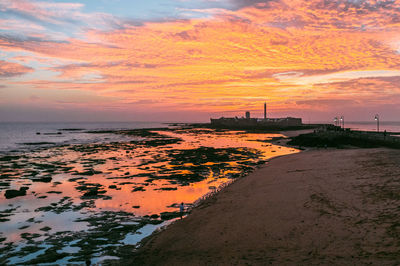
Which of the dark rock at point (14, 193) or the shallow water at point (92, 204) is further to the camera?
the dark rock at point (14, 193)

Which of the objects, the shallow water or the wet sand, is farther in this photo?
the shallow water

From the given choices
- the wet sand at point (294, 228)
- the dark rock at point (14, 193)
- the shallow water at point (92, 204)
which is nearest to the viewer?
the wet sand at point (294, 228)

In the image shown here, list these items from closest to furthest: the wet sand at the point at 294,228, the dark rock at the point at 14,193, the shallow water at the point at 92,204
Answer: the wet sand at the point at 294,228, the shallow water at the point at 92,204, the dark rock at the point at 14,193

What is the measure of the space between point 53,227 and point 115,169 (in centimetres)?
1698

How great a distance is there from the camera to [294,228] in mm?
10414

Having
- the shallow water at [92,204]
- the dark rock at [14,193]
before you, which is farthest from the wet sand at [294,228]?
the dark rock at [14,193]

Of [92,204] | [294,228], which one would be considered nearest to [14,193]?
[92,204]

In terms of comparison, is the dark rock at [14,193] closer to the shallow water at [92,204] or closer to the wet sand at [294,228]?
the shallow water at [92,204]

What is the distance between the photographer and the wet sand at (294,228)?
821 cm

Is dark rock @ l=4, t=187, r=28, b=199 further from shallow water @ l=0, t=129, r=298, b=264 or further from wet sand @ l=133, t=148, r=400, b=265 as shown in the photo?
wet sand @ l=133, t=148, r=400, b=265

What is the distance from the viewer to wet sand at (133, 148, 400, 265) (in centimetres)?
821

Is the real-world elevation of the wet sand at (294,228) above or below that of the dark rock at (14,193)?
above

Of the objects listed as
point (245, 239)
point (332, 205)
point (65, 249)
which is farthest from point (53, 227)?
point (332, 205)

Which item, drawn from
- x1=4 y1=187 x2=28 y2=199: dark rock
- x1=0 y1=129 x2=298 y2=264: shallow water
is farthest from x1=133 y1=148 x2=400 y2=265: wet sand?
x1=4 y1=187 x2=28 y2=199: dark rock
